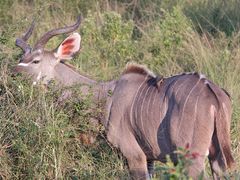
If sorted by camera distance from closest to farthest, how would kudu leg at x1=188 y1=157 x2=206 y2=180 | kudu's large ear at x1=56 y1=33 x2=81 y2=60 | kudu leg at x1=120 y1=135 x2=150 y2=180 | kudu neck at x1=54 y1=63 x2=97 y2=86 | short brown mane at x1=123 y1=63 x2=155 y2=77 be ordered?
kudu leg at x1=188 y1=157 x2=206 y2=180 < kudu leg at x1=120 y1=135 x2=150 y2=180 < short brown mane at x1=123 y1=63 x2=155 y2=77 < kudu neck at x1=54 y1=63 x2=97 y2=86 < kudu's large ear at x1=56 y1=33 x2=81 y2=60

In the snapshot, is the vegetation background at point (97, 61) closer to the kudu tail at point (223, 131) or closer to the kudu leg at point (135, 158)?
the kudu leg at point (135, 158)

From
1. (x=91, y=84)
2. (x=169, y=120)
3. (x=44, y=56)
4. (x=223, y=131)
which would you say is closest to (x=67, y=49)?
(x=44, y=56)

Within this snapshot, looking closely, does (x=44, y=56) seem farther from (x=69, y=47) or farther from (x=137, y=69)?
(x=137, y=69)

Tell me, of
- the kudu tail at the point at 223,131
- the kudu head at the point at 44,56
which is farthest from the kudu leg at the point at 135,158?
the kudu head at the point at 44,56

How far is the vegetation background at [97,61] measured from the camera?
208 inches

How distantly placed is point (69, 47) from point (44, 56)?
0.91 ft

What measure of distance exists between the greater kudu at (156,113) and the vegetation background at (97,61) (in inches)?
6.1

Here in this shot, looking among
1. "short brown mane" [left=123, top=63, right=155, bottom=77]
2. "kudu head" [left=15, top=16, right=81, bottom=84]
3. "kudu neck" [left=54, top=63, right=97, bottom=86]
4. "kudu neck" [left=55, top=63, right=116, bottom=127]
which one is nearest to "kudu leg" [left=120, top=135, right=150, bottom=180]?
"kudu neck" [left=55, top=63, right=116, bottom=127]

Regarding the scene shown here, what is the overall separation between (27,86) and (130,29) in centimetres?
251

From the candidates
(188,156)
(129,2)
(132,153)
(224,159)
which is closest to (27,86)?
(132,153)

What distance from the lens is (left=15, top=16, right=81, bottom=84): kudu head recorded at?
5.95 meters

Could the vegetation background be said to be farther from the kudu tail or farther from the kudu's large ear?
the kudu tail

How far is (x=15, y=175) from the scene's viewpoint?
17.5 ft

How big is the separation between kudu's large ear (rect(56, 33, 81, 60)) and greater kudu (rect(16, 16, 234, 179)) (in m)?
0.16
